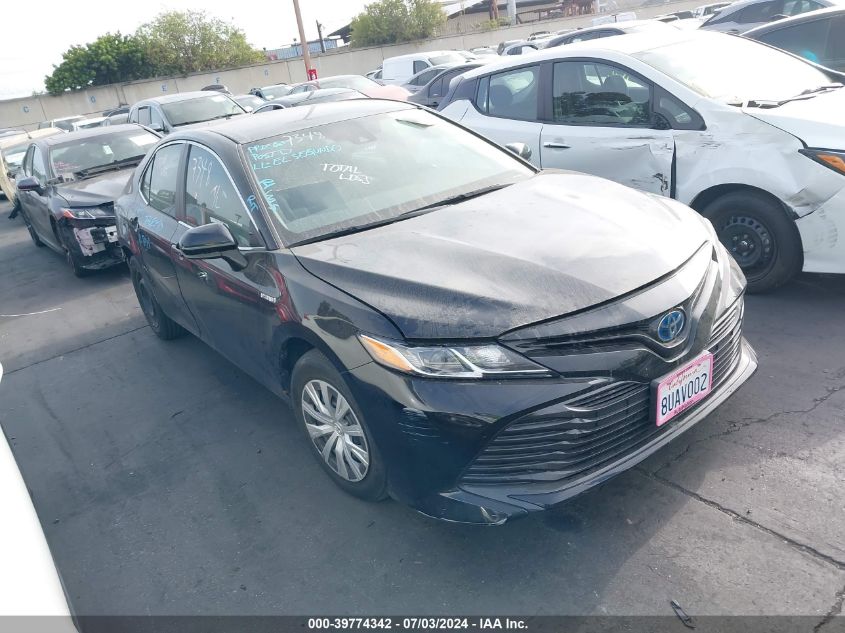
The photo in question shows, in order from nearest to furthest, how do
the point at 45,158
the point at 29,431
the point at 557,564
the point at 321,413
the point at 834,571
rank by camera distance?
the point at 834,571 < the point at 557,564 < the point at 321,413 < the point at 29,431 < the point at 45,158

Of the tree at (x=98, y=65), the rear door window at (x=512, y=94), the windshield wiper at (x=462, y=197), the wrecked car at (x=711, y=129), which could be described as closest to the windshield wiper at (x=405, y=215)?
the windshield wiper at (x=462, y=197)

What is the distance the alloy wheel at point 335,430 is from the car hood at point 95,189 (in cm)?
516

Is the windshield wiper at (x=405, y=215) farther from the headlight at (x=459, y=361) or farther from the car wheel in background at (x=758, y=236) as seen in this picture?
the car wheel in background at (x=758, y=236)

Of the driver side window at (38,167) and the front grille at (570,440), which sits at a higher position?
the driver side window at (38,167)

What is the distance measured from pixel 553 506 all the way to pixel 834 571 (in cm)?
103

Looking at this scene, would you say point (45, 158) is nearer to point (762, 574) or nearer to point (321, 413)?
point (321, 413)

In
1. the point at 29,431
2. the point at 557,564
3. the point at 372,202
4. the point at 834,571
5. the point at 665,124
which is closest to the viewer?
the point at 834,571

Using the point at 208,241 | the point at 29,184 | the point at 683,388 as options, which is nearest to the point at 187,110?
the point at 29,184

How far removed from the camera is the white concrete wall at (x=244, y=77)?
37.2 m

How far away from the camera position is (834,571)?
2.44 meters

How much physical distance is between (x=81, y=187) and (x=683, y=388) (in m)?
7.32

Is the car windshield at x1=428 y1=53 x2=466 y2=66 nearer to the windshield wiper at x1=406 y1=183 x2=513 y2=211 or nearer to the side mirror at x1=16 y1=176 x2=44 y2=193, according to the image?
the side mirror at x1=16 y1=176 x2=44 y2=193

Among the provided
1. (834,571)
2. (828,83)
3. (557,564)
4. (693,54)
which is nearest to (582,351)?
(557,564)

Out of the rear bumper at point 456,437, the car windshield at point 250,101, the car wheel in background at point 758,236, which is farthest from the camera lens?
the car windshield at point 250,101
